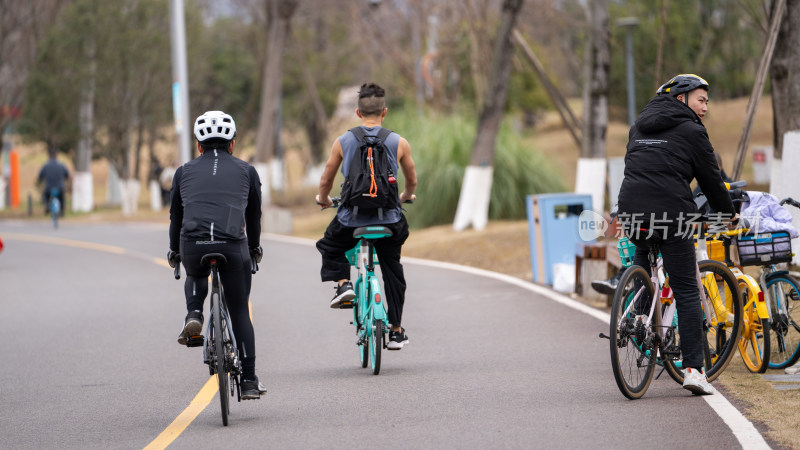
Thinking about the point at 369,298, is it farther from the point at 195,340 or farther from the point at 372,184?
the point at 195,340

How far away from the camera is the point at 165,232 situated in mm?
29844

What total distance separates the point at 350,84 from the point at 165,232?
26360mm

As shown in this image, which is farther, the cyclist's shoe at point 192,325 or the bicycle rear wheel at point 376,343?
the bicycle rear wheel at point 376,343

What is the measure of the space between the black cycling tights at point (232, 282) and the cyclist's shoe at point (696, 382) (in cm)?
263

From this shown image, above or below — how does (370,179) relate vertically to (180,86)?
below

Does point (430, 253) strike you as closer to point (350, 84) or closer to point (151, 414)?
point (151, 414)

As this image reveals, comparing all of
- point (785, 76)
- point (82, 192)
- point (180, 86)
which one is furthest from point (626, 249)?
point (82, 192)

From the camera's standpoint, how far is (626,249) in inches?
328

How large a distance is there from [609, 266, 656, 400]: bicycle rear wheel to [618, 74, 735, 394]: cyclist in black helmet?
0.20 metres

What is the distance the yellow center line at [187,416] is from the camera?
6904 millimetres

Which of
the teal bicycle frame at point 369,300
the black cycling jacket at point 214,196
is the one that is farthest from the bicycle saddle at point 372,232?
the black cycling jacket at point 214,196

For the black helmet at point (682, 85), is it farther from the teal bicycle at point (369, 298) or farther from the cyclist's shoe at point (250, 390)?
the cyclist's shoe at point (250, 390)

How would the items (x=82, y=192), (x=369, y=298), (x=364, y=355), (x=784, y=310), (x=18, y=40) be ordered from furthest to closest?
(x=82, y=192)
(x=18, y=40)
(x=364, y=355)
(x=369, y=298)
(x=784, y=310)

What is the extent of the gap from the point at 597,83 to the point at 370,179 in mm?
13909
